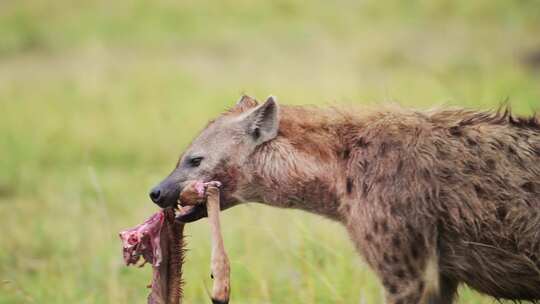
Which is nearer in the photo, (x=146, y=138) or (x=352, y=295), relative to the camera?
(x=352, y=295)

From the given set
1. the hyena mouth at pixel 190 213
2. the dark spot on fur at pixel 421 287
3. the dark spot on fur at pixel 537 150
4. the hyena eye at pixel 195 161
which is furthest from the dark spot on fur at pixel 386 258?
the hyena eye at pixel 195 161

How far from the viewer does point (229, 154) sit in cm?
362

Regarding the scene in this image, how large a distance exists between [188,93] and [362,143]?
6.16 meters

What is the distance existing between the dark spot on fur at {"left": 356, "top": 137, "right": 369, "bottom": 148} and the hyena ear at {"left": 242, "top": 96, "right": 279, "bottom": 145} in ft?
1.08

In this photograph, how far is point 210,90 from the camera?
9492mm

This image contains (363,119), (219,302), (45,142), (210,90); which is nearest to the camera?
(219,302)

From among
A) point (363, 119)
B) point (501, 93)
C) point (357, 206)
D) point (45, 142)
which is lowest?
point (45, 142)

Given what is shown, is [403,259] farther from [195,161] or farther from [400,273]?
[195,161]

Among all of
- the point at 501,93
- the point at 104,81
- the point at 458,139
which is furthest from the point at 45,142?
the point at 458,139

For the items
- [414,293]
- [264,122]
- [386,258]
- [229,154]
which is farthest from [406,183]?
[229,154]

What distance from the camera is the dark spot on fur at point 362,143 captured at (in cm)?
345

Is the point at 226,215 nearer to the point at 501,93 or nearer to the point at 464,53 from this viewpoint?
the point at 501,93

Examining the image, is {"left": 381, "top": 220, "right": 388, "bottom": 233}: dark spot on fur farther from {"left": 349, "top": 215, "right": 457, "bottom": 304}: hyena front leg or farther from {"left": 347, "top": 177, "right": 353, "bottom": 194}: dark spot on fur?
{"left": 347, "top": 177, "right": 353, "bottom": 194}: dark spot on fur

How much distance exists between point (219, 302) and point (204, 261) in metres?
2.14
